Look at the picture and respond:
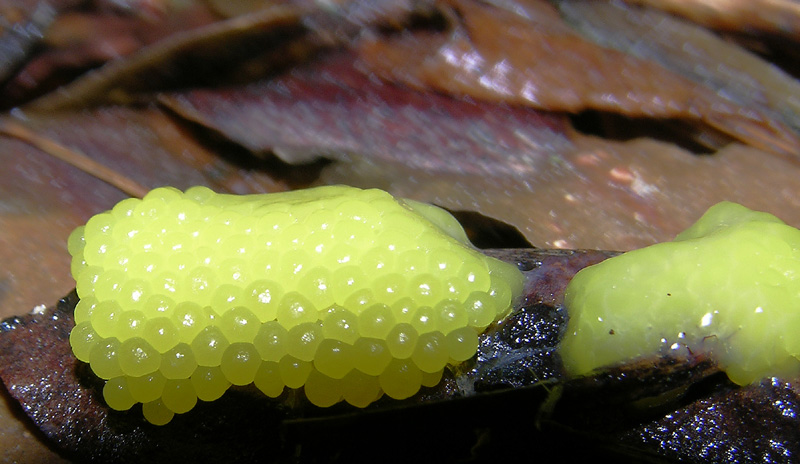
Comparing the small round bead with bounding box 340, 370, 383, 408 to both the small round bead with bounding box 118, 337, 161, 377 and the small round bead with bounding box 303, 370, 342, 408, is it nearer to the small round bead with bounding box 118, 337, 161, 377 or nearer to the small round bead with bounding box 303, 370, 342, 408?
the small round bead with bounding box 303, 370, 342, 408

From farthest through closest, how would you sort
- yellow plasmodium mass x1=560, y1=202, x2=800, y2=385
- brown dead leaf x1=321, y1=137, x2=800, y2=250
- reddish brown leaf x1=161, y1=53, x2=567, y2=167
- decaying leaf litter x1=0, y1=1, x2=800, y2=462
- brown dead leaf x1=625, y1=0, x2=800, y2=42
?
brown dead leaf x1=625, y1=0, x2=800, y2=42 < reddish brown leaf x1=161, y1=53, x2=567, y2=167 < decaying leaf litter x1=0, y1=1, x2=800, y2=462 < brown dead leaf x1=321, y1=137, x2=800, y2=250 < yellow plasmodium mass x1=560, y1=202, x2=800, y2=385

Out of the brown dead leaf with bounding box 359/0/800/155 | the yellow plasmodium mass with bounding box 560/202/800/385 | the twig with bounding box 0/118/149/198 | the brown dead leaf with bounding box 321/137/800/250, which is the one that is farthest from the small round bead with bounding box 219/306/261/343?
the brown dead leaf with bounding box 359/0/800/155

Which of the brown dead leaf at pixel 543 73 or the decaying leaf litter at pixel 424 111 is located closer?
the decaying leaf litter at pixel 424 111

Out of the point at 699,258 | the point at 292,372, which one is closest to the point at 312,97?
the point at 292,372

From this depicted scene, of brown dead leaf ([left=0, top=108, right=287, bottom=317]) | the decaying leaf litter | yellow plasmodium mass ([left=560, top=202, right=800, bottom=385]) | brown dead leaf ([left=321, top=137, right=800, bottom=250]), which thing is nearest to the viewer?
yellow plasmodium mass ([left=560, top=202, right=800, bottom=385])

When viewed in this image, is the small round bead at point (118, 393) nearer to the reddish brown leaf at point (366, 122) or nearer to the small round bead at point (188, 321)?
→ the small round bead at point (188, 321)

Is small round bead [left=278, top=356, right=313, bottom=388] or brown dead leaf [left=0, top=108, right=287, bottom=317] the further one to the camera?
brown dead leaf [left=0, top=108, right=287, bottom=317]

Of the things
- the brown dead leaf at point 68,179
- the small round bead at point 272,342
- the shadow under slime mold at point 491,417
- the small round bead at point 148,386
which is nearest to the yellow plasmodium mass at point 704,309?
the shadow under slime mold at point 491,417
